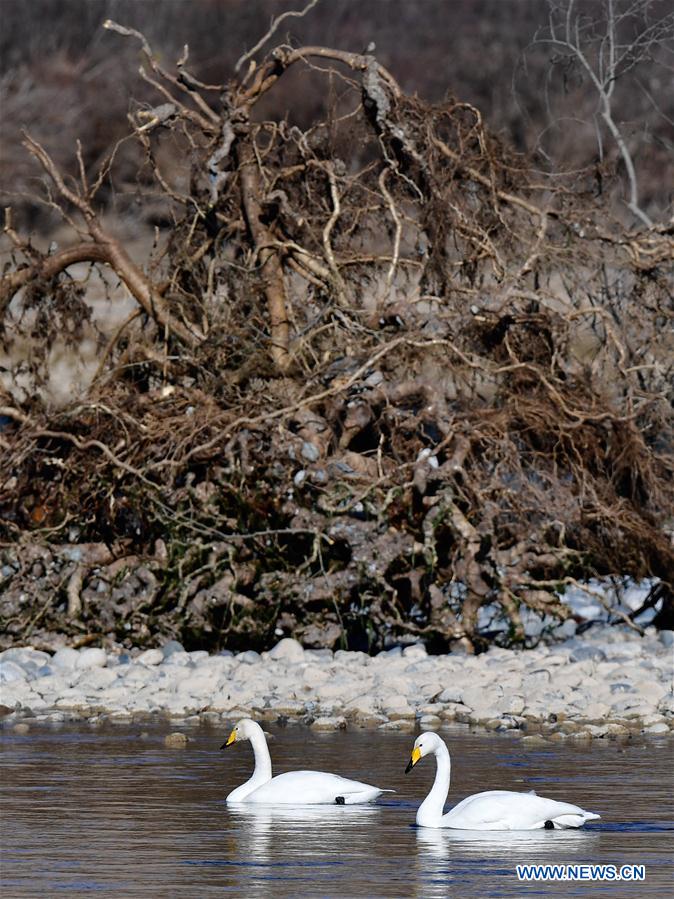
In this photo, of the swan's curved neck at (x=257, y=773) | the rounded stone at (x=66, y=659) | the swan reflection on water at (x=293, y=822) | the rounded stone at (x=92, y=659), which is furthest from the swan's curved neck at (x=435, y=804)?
the rounded stone at (x=66, y=659)

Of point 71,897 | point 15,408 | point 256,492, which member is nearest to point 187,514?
point 256,492

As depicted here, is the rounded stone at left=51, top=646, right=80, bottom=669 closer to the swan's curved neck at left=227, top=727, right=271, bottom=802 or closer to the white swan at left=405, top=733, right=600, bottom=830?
the swan's curved neck at left=227, top=727, right=271, bottom=802

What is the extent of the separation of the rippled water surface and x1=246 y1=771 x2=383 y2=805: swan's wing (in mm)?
70

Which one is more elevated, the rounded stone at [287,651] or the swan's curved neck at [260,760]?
the rounded stone at [287,651]

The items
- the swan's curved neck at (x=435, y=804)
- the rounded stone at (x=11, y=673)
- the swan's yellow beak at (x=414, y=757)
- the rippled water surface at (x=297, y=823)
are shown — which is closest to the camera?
the rippled water surface at (x=297, y=823)

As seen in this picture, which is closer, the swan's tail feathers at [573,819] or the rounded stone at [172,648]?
the swan's tail feathers at [573,819]

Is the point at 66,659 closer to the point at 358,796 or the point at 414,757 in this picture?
the point at 358,796

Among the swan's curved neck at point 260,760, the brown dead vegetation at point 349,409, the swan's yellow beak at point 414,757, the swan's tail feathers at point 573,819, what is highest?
the brown dead vegetation at point 349,409

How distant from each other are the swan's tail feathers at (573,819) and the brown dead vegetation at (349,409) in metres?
6.03

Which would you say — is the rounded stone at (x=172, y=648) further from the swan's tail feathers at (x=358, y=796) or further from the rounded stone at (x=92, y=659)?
the swan's tail feathers at (x=358, y=796)

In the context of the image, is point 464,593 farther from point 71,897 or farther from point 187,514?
point 71,897

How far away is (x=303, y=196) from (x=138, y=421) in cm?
275

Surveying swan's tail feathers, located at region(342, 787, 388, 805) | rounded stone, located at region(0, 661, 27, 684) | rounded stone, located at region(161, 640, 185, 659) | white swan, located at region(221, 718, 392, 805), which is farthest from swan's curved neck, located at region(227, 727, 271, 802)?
rounded stone, located at region(161, 640, 185, 659)

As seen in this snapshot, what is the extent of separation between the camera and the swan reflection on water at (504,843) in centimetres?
773
